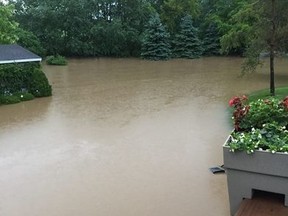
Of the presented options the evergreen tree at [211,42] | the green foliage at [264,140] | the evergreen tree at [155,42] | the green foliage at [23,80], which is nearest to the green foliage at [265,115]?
the green foliage at [264,140]

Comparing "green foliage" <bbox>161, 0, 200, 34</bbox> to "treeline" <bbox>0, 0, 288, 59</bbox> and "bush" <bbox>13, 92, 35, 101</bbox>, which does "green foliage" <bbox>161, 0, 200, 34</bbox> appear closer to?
"treeline" <bbox>0, 0, 288, 59</bbox>

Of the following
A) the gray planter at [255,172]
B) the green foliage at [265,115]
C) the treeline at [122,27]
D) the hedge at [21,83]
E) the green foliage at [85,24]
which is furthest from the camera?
the green foliage at [85,24]

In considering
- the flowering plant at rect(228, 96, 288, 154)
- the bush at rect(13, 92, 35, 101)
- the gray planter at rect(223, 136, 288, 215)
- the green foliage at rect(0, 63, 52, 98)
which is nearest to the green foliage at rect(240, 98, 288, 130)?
the flowering plant at rect(228, 96, 288, 154)

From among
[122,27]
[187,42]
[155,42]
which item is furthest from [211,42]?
[122,27]

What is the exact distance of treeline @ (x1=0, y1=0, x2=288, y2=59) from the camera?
2791 centimetres

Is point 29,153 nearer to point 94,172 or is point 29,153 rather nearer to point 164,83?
point 94,172

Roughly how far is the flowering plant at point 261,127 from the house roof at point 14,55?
1065 centimetres

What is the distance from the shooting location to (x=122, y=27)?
29.9 metres

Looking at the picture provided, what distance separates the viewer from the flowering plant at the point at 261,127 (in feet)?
12.6

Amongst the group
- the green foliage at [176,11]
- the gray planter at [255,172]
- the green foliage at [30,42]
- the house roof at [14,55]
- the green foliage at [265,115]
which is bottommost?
the gray planter at [255,172]

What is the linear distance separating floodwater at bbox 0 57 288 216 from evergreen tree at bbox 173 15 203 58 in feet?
43.5

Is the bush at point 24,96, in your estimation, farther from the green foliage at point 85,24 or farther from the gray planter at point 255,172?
the green foliage at point 85,24

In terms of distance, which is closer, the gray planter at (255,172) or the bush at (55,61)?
the gray planter at (255,172)

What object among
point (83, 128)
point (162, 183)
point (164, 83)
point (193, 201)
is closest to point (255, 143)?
point (193, 201)
